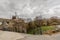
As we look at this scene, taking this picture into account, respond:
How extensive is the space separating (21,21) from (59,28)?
1.95m

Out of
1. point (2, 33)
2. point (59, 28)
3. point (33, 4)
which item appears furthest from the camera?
point (33, 4)

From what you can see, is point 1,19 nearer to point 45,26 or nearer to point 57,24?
point 45,26

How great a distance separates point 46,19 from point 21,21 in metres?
1.39

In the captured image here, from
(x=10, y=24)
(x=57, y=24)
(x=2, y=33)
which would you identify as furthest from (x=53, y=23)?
(x=2, y=33)

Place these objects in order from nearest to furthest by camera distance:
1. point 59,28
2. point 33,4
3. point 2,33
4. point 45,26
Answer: point 2,33
point 59,28
point 45,26
point 33,4

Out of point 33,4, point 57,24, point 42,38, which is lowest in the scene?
point 42,38

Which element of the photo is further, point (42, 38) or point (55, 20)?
point (55, 20)

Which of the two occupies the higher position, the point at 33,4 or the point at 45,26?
the point at 33,4

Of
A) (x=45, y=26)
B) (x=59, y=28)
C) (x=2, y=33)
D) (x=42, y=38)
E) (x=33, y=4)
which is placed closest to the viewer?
(x=42, y=38)

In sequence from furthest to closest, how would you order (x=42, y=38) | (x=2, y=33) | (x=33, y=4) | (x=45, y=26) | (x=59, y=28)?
1. (x=33, y=4)
2. (x=45, y=26)
3. (x=59, y=28)
4. (x=2, y=33)
5. (x=42, y=38)

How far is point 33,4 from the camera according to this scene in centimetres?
988

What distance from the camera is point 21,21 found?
29.5 ft

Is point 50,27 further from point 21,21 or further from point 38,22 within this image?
point 21,21

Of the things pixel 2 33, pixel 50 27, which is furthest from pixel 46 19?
pixel 2 33
